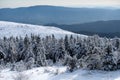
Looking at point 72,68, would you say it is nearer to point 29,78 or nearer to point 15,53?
point 29,78

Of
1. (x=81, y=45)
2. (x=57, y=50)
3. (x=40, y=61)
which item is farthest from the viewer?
(x=57, y=50)

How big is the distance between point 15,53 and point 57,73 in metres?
53.1

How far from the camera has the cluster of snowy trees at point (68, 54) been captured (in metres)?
30.1

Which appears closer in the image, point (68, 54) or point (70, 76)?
point (70, 76)

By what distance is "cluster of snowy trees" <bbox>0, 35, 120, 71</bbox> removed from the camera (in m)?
30.1

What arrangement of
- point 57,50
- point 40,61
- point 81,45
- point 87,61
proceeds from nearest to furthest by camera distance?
A: point 87,61
point 40,61
point 81,45
point 57,50

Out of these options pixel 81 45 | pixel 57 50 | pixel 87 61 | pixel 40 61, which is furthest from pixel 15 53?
pixel 87 61

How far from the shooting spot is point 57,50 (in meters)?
76.5

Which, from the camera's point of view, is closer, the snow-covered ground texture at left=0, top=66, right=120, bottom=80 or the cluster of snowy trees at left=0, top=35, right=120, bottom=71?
the snow-covered ground texture at left=0, top=66, right=120, bottom=80

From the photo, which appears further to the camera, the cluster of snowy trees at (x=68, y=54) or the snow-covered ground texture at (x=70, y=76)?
the cluster of snowy trees at (x=68, y=54)

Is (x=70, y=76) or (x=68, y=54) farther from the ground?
(x=70, y=76)

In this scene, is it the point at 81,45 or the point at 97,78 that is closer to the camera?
the point at 97,78

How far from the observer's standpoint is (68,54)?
70875 mm

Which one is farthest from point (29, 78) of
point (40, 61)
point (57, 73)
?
point (40, 61)
